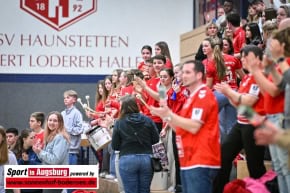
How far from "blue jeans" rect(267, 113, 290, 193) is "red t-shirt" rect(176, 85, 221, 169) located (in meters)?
0.56

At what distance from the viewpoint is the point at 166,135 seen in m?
11.9

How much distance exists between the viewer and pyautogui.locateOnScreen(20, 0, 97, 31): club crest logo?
20.9 m

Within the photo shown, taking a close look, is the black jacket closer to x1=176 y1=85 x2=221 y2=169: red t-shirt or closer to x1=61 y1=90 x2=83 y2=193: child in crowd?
x1=176 y1=85 x2=221 y2=169: red t-shirt

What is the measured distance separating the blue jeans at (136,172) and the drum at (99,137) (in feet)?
10.5

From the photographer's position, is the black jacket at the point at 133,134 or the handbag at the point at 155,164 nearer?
the black jacket at the point at 133,134

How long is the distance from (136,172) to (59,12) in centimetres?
1076

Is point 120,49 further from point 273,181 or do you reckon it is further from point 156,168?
point 273,181

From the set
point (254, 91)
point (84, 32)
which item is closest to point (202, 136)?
point (254, 91)

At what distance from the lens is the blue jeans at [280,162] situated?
315 inches

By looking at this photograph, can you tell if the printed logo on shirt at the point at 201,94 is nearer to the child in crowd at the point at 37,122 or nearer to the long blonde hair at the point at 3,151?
the long blonde hair at the point at 3,151

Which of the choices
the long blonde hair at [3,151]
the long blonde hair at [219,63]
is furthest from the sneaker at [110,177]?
the long blonde hair at [219,63]

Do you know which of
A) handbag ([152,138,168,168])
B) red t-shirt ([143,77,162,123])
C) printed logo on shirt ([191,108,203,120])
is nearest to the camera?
printed logo on shirt ([191,108,203,120])

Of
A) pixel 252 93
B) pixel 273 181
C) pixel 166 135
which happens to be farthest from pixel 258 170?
pixel 166 135

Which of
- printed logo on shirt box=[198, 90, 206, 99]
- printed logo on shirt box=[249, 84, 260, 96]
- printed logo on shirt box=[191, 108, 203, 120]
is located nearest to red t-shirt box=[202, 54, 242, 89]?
printed logo on shirt box=[249, 84, 260, 96]
